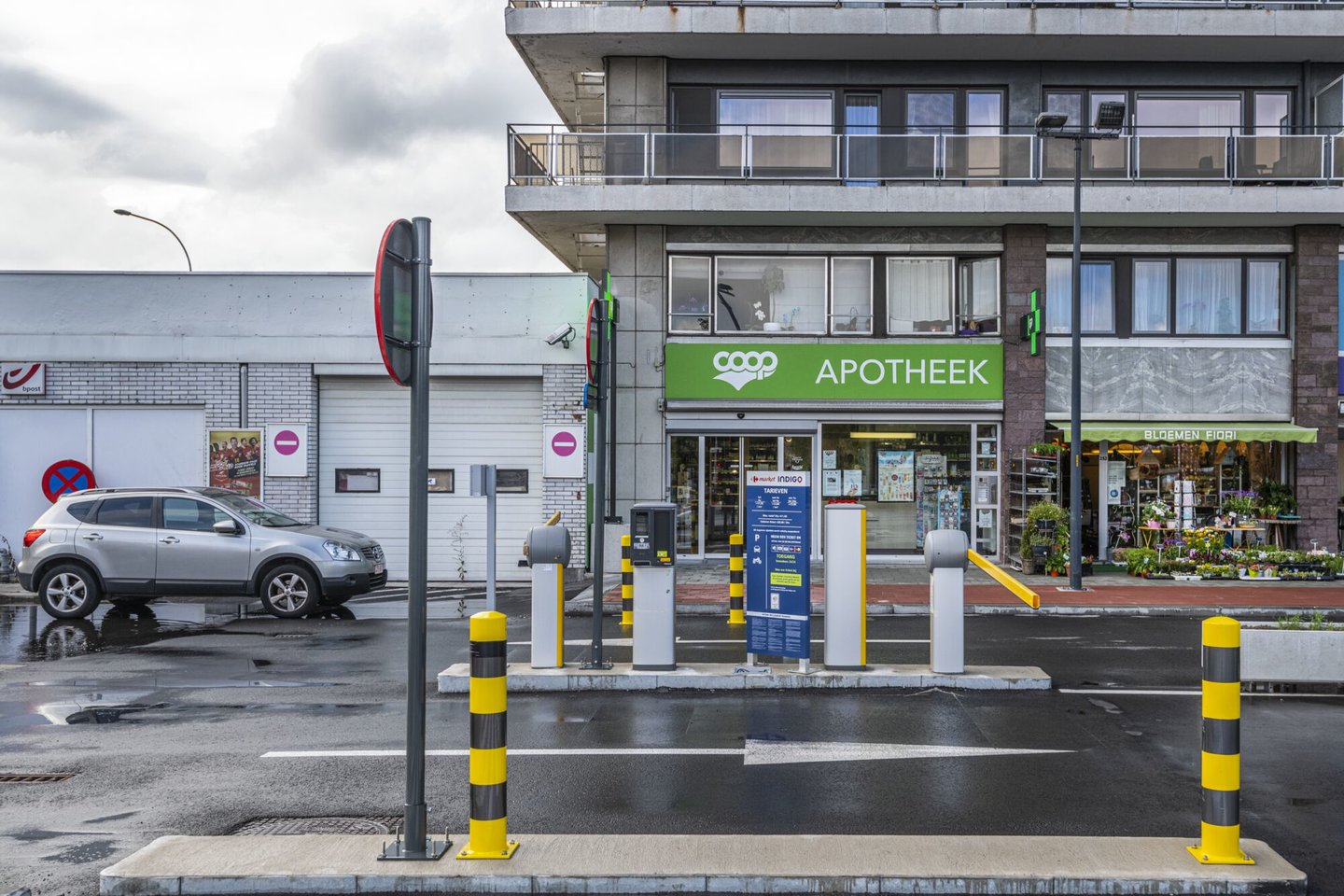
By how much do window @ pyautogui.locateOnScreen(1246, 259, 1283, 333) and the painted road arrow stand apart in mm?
16009

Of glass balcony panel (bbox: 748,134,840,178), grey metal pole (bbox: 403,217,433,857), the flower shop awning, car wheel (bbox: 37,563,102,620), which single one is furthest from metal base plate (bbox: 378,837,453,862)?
glass balcony panel (bbox: 748,134,840,178)

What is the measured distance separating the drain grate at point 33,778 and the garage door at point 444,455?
13.0 m

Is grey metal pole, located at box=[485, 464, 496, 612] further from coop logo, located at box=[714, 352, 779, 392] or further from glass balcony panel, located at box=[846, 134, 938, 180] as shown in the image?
glass balcony panel, located at box=[846, 134, 938, 180]

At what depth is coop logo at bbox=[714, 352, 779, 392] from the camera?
20.5 meters

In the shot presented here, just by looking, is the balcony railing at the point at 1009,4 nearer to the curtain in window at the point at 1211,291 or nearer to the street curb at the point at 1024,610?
the curtain in window at the point at 1211,291

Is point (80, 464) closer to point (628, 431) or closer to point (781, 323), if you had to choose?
point (628, 431)

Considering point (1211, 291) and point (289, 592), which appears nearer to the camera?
point (289, 592)

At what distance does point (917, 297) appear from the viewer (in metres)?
20.9

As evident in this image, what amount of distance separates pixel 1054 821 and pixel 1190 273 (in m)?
17.3

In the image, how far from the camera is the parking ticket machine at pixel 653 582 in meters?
9.73

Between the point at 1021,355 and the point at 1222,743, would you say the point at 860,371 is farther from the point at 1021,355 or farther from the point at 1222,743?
the point at 1222,743

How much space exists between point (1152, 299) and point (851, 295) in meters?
5.54

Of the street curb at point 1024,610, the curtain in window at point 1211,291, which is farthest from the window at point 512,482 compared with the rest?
the curtain in window at point 1211,291

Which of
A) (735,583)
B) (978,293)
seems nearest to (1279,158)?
(978,293)
